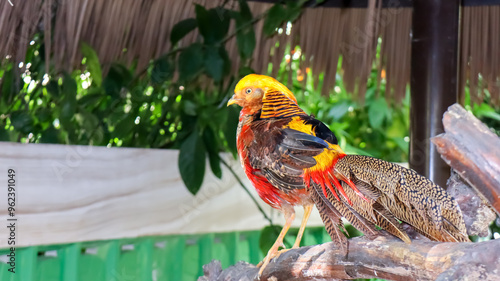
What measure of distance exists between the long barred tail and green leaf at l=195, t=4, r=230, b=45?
0.68 metres

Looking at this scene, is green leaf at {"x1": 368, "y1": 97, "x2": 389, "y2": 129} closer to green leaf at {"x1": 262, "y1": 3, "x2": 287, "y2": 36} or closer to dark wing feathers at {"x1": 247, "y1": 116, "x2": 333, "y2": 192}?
green leaf at {"x1": 262, "y1": 3, "x2": 287, "y2": 36}

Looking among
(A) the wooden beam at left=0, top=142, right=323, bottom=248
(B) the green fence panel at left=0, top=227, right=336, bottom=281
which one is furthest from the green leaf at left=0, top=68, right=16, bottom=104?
(B) the green fence panel at left=0, top=227, right=336, bottom=281

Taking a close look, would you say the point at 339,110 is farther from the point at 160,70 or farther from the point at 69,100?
the point at 69,100

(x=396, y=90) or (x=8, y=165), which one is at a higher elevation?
(x=396, y=90)

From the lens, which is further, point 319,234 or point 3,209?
point 319,234

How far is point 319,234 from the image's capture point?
123cm

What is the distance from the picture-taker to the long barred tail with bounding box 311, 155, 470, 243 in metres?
0.44

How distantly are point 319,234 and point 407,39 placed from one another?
48 centimetres

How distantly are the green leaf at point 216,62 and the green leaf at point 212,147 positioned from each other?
4.0 inches

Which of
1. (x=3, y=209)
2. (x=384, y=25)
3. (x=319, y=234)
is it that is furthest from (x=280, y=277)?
(x=384, y=25)

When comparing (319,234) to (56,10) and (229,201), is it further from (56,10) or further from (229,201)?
(56,10)

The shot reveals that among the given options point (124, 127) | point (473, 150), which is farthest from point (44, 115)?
point (473, 150)

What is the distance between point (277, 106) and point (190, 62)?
56cm

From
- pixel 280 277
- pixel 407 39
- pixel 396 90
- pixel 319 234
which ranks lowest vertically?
pixel 319 234
